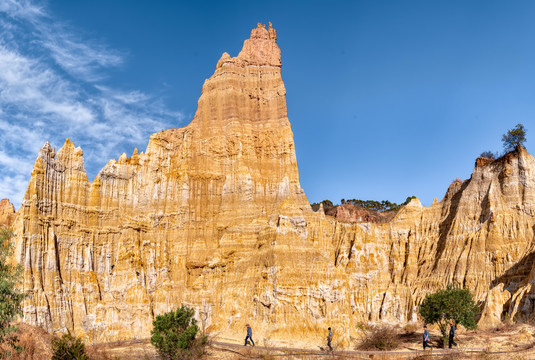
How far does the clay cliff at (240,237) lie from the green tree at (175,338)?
1464cm

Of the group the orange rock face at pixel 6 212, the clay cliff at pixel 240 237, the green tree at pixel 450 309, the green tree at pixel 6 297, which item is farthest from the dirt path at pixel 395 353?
the orange rock face at pixel 6 212

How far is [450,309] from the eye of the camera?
43.3m

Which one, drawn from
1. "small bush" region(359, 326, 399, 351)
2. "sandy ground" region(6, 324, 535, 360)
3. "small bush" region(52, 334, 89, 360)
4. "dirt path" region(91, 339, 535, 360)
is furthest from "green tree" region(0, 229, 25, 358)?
"small bush" region(359, 326, 399, 351)

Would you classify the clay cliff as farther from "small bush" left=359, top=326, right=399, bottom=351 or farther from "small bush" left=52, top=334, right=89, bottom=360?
"small bush" left=52, top=334, right=89, bottom=360

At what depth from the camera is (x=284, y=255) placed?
184 ft

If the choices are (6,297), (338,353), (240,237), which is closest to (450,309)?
(338,353)

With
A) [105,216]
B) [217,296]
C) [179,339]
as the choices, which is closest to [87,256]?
[105,216]

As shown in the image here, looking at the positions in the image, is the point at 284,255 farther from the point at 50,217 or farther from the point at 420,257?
the point at 50,217

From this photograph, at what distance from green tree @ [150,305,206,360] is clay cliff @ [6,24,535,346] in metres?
Result: 14.6

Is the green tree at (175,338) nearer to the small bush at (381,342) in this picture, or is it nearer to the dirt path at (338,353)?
the dirt path at (338,353)

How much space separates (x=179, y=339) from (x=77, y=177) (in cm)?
3930

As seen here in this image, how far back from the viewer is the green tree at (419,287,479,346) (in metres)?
43.2

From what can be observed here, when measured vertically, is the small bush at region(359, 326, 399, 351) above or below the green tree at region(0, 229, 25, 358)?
below

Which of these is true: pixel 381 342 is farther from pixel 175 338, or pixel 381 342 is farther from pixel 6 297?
pixel 6 297
